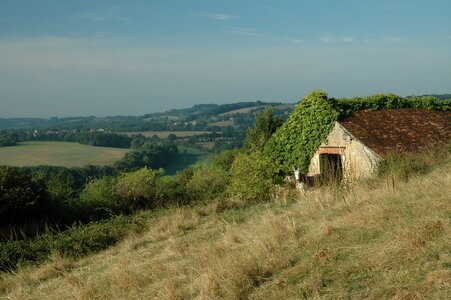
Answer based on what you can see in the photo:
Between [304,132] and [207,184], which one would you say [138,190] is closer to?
[207,184]

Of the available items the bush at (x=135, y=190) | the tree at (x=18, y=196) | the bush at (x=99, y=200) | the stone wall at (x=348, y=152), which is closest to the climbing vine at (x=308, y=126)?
the stone wall at (x=348, y=152)

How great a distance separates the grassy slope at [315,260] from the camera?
4258 mm

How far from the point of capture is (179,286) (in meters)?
5.29

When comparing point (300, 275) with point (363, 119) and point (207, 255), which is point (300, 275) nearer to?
point (207, 255)

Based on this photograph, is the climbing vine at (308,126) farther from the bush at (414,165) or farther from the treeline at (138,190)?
the bush at (414,165)

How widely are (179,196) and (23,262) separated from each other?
10644mm

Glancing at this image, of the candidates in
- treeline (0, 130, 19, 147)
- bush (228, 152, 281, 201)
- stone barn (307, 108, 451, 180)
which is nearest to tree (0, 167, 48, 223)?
bush (228, 152, 281, 201)

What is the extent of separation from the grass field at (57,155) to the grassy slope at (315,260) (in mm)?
54307

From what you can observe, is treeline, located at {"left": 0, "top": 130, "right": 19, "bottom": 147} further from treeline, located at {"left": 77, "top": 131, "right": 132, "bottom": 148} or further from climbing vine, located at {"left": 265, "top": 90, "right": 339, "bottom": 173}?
climbing vine, located at {"left": 265, "top": 90, "right": 339, "bottom": 173}

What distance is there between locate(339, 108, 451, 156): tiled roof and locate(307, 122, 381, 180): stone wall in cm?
22

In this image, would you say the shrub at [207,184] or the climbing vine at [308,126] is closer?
the climbing vine at [308,126]

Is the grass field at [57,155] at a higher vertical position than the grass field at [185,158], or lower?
higher

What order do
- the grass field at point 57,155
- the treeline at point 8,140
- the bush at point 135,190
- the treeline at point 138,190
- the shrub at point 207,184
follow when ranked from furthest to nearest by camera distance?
the treeline at point 8,140 < the grass field at point 57,155 < the shrub at point 207,184 < the bush at point 135,190 < the treeline at point 138,190

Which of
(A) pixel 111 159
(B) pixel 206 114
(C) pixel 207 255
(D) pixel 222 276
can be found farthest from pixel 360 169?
(B) pixel 206 114
